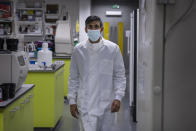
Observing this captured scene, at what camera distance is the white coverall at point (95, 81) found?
2.32 metres

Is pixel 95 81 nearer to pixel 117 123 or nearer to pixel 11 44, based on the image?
pixel 11 44

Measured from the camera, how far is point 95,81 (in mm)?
2334

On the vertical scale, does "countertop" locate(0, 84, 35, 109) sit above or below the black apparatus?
below

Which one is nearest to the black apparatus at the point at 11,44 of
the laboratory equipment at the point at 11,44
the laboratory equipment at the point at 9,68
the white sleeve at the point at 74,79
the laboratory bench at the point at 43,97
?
the laboratory equipment at the point at 11,44

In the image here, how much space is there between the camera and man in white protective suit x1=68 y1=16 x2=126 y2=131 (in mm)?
2324

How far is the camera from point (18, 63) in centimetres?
258

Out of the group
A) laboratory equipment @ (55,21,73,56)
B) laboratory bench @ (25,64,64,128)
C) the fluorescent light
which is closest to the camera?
laboratory bench @ (25,64,64,128)

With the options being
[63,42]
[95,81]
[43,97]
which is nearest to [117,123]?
[43,97]

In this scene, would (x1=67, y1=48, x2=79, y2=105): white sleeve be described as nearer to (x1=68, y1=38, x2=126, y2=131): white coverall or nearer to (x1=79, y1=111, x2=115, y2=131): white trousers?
(x1=68, y1=38, x2=126, y2=131): white coverall

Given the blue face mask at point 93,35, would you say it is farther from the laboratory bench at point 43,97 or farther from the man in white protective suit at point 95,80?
the laboratory bench at point 43,97

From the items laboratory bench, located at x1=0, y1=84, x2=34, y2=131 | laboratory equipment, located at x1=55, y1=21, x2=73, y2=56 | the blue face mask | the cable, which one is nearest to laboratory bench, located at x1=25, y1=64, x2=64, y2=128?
laboratory bench, located at x1=0, y1=84, x2=34, y2=131

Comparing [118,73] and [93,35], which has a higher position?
[93,35]

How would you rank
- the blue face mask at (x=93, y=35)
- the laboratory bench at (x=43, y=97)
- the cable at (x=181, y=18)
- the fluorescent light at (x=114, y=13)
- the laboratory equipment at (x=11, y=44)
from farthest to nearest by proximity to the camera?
the fluorescent light at (x=114, y=13), the laboratory bench at (x=43, y=97), the laboratory equipment at (x=11, y=44), the blue face mask at (x=93, y=35), the cable at (x=181, y=18)

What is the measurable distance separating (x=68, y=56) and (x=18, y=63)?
3.19 meters
